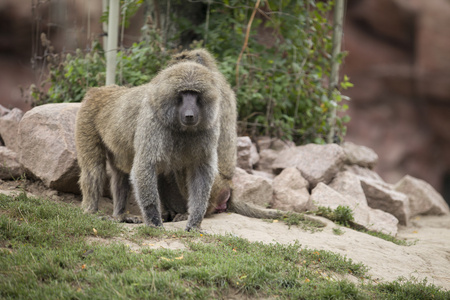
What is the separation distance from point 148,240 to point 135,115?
4.91ft

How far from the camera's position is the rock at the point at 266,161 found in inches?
280

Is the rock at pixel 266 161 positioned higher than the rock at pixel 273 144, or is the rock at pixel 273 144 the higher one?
the rock at pixel 273 144

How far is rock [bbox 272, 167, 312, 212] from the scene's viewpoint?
19.5ft

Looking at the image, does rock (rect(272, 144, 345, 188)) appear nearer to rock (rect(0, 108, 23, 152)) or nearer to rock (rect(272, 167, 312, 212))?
rock (rect(272, 167, 312, 212))

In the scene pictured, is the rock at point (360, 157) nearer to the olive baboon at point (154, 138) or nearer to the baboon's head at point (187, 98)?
the olive baboon at point (154, 138)

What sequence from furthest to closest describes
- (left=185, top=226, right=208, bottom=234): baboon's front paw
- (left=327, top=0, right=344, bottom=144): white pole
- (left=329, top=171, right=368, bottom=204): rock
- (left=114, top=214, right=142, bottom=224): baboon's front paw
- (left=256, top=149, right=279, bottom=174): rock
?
1. (left=327, top=0, right=344, bottom=144): white pole
2. (left=256, top=149, right=279, bottom=174): rock
3. (left=329, top=171, right=368, bottom=204): rock
4. (left=114, top=214, right=142, bottom=224): baboon's front paw
5. (left=185, top=226, right=208, bottom=234): baboon's front paw

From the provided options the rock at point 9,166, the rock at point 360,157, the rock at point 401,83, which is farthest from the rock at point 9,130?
the rock at point 401,83

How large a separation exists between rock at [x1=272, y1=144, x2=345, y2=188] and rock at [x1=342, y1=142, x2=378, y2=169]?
1093mm

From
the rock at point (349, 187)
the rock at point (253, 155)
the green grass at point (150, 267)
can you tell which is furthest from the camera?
the rock at point (253, 155)

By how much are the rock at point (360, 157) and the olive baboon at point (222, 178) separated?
9.68ft

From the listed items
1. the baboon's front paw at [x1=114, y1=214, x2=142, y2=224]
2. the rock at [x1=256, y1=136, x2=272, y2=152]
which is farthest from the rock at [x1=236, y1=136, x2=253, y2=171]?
the baboon's front paw at [x1=114, y1=214, x2=142, y2=224]

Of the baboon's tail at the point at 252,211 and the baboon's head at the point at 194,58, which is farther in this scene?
the baboon's tail at the point at 252,211

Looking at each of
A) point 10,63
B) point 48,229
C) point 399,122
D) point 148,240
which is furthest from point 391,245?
point 10,63

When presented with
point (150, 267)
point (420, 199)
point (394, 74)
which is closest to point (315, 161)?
point (420, 199)
